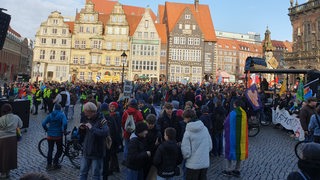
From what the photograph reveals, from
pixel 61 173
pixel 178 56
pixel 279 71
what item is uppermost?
pixel 178 56

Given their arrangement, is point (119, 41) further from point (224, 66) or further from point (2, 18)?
point (224, 66)

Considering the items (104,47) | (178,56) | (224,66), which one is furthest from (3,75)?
(224,66)

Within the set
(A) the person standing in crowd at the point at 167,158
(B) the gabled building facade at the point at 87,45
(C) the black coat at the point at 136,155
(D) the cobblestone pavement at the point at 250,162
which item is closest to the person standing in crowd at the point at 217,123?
(D) the cobblestone pavement at the point at 250,162

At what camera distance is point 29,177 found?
5.92 ft

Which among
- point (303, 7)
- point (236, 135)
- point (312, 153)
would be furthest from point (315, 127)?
point (303, 7)

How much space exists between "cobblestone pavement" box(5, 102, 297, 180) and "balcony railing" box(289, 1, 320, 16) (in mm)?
35730

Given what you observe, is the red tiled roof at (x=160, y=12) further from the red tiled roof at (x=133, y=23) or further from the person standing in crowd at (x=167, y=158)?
the person standing in crowd at (x=167, y=158)

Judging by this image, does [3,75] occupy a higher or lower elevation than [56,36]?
lower

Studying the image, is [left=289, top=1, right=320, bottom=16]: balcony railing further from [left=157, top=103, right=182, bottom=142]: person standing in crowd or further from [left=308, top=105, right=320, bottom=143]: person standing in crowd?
[left=157, top=103, right=182, bottom=142]: person standing in crowd

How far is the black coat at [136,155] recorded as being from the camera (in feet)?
13.9

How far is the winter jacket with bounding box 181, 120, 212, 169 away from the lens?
14.8 feet

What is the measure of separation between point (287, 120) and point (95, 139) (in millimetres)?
11026

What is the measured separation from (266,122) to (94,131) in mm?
12591

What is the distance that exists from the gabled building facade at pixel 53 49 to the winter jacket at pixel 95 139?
46.1 meters
